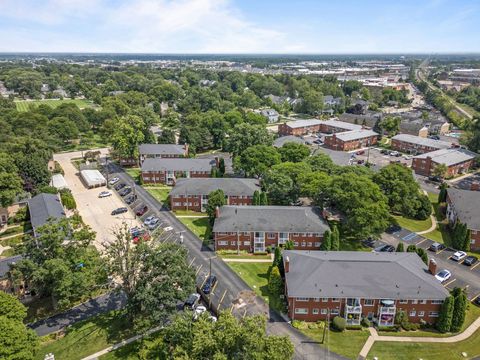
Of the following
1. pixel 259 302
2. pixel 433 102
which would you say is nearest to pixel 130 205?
pixel 259 302

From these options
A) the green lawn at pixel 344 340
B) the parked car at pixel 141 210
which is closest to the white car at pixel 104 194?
the parked car at pixel 141 210

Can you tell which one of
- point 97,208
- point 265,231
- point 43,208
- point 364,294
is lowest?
point 97,208

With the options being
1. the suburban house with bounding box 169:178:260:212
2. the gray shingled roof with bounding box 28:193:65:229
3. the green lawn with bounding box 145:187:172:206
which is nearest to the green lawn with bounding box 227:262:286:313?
the suburban house with bounding box 169:178:260:212

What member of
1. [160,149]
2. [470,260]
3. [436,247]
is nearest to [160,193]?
[160,149]

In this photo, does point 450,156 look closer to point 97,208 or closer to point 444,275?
point 444,275

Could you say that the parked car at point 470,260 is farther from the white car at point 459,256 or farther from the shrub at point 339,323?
the shrub at point 339,323

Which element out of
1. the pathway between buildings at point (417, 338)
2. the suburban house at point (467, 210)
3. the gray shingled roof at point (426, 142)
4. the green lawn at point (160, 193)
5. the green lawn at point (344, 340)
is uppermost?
the gray shingled roof at point (426, 142)
